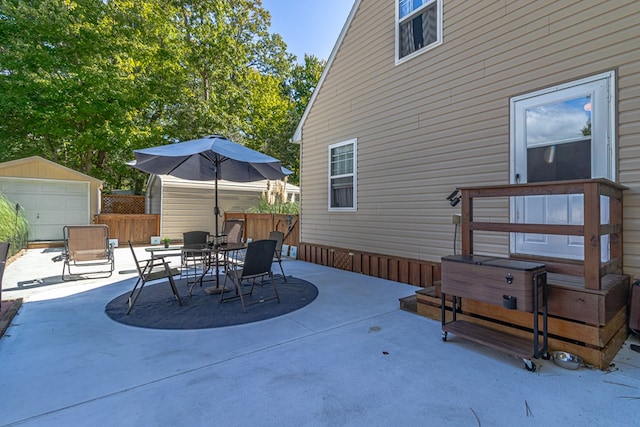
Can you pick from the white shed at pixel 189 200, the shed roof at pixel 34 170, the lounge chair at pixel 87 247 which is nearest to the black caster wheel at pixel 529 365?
the lounge chair at pixel 87 247

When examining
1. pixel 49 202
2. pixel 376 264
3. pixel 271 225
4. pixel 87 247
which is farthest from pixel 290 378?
pixel 49 202

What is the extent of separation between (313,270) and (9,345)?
444cm

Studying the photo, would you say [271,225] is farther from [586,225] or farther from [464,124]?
[586,225]

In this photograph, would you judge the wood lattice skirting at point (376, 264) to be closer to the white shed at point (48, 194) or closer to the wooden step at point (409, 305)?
the wooden step at point (409, 305)

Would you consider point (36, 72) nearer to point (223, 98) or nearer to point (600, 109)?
point (223, 98)

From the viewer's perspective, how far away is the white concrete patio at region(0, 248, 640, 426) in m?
1.82

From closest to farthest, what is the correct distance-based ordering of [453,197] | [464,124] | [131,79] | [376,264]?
[453,197], [464,124], [376,264], [131,79]

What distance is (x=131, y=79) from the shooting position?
13.4 metres

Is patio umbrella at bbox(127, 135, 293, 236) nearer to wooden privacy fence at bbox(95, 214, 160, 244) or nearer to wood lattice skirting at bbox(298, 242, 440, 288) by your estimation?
wood lattice skirting at bbox(298, 242, 440, 288)

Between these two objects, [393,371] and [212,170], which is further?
[212,170]

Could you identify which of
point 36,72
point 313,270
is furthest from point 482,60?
point 36,72

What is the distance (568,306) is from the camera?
2.46 metres

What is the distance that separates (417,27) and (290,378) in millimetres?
5400

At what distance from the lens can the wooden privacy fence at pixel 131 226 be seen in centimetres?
1049
